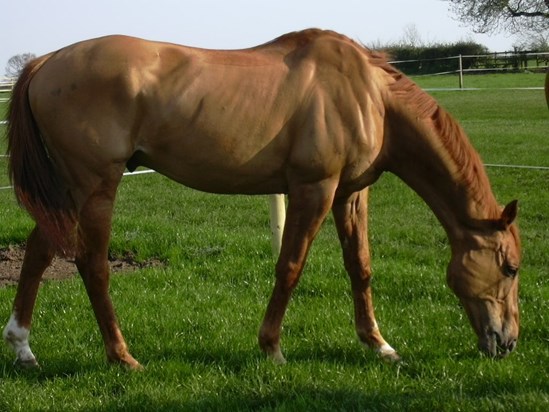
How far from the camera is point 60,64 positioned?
4.45m

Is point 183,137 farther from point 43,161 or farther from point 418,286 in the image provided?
point 418,286

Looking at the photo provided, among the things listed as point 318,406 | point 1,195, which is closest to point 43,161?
point 318,406

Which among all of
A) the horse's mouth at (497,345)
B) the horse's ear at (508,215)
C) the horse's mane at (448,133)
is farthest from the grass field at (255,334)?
the horse's mane at (448,133)

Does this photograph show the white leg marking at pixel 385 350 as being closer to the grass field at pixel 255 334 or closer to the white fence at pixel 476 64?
the grass field at pixel 255 334

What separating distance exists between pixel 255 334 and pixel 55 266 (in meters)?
Result: 2.85

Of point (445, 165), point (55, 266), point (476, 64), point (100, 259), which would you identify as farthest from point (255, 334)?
point (476, 64)

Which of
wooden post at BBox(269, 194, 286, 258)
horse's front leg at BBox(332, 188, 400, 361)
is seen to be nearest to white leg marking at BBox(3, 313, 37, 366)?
horse's front leg at BBox(332, 188, 400, 361)

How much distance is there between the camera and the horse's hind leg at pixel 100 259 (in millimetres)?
4406

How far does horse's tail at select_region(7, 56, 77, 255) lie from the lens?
173 inches

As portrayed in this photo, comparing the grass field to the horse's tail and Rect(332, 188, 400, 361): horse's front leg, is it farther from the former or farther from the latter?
the horse's tail

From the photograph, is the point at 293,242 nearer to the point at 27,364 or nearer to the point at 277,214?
the point at 27,364

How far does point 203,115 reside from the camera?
4426 mm

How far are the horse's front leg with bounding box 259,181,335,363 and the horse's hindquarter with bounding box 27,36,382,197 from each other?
10 cm

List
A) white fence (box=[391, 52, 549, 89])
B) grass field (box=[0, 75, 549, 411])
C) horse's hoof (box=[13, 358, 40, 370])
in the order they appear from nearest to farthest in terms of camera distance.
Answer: grass field (box=[0, 75, 549, 411]), horse's hoof (box=[13, 358, 40, 370]), white fence (box=[391, 52, 549, 89])
